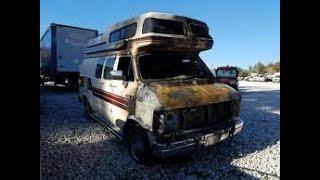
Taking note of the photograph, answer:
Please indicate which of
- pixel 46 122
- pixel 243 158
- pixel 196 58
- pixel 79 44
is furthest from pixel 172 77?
pixel 79 44

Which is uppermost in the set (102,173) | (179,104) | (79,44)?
(79,44)

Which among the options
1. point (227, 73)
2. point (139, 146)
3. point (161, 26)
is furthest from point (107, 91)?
point (227, 73)

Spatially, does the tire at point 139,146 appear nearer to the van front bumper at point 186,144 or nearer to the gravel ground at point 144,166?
the gravel ground at point 144,166

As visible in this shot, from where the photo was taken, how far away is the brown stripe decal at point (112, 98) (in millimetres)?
5699

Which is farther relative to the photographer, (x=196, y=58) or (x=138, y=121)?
(x=196, y=58)

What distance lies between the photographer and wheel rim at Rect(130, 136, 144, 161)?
514cm

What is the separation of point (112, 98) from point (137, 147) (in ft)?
5.05

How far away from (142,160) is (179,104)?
4.15 feet

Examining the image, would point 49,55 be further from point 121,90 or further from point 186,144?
point 186,144

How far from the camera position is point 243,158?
5656 mm

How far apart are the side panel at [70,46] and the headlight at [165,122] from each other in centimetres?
1317

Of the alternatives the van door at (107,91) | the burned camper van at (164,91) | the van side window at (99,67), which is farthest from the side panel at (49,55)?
the burned camper van at (164,91)

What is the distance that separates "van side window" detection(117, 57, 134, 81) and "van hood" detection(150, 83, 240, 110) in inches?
31.3
